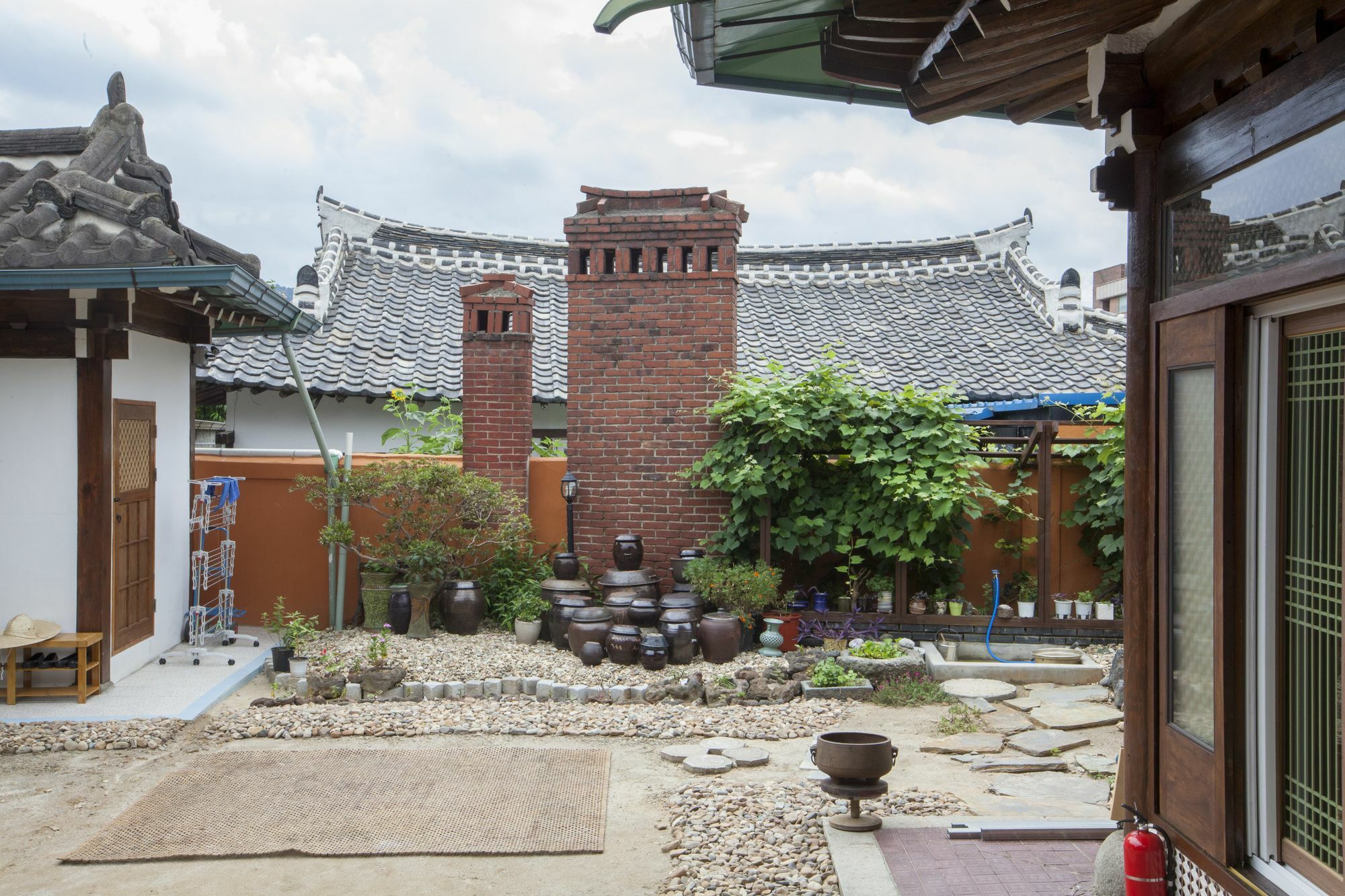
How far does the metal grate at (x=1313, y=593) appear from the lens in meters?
2.43

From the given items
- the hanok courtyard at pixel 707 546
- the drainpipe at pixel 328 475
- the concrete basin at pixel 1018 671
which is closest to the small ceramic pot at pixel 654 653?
the hanok courtyard at pixel 707 546

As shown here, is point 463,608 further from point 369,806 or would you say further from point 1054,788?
point 1054,788

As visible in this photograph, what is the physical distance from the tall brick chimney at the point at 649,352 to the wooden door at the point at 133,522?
304cm

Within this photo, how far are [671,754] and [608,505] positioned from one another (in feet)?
10.5

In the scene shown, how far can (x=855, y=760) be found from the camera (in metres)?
4.19

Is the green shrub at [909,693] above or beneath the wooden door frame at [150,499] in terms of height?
beneath

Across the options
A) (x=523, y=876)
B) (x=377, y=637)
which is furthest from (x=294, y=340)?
(x=523, y=876)

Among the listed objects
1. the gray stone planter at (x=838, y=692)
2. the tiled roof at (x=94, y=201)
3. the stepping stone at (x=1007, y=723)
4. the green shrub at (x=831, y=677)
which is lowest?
the stepping stone at (x=1007, y=723)

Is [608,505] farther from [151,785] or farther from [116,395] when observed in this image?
[151,785]

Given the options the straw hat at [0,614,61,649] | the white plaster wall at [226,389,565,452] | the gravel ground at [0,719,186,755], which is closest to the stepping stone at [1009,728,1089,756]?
the gravel ground at [0,719,186,755]

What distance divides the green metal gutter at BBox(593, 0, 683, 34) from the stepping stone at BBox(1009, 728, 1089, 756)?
14.3ft

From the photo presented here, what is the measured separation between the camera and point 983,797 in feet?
16.0

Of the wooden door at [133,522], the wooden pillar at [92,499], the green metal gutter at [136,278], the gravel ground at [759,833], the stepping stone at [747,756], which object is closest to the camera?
the gravel ground at [759,833]

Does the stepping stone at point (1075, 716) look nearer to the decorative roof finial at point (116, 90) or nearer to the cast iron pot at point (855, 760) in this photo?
the cast iron pot at point (855, 760)
